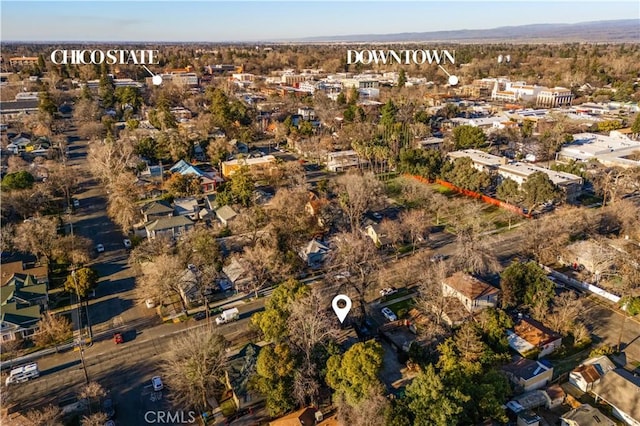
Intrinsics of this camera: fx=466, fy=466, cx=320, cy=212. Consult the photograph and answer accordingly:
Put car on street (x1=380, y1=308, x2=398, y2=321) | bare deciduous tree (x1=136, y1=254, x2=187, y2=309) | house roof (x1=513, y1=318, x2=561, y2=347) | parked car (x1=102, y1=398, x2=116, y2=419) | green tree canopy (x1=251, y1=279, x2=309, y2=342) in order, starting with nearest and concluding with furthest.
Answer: parked car (x1=102, y1=398, x2=116, y2=419), green tree canopy (x1=251, y1=279, x2=309, y2=342), house roof (x1=513, y1=318, x2=561, y2=347), car on street (x1=380, y1=308, x2=398, y2=321), bare deciduous tree (x1=136, y1=254, x2=187, y2=309)

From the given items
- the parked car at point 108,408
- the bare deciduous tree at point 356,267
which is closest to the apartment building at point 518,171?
the bare deciduous tree at point 356,267

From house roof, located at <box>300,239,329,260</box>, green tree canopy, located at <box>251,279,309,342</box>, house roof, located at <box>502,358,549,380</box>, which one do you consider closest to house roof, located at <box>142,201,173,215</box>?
house roof, located at <box>300,239,329,260</box>

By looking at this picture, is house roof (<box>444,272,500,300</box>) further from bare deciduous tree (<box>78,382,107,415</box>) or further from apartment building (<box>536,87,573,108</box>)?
apartment building (<box>536,87,573,108</box>)

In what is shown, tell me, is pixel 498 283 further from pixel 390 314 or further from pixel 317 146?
pixel 317 146

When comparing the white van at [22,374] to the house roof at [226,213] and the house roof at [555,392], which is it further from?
the house roof at [555,392]

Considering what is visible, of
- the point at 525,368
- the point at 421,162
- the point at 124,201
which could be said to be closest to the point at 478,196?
the point at 421,162

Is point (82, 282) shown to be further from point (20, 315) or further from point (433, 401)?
point (433, 401)
